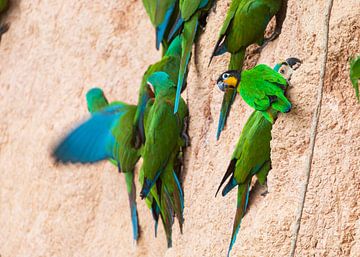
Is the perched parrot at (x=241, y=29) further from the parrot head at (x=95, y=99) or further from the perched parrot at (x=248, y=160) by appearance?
the parrot head at (x=95, y=99)

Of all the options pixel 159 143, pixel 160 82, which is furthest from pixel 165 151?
pixel 160 82

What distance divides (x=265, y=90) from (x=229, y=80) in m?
0.22

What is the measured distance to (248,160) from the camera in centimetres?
241

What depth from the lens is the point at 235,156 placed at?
2.45 m

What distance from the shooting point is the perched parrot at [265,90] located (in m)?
2.26

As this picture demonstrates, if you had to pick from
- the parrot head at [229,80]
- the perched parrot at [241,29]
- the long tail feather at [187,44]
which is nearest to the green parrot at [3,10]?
the long tail feather at [187,44]

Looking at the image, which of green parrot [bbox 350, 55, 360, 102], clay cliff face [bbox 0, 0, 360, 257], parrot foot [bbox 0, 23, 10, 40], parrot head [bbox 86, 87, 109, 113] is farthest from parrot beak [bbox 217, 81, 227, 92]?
parrot foot [bbox 0, 23, 10, 40]

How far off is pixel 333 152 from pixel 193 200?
0.68 meters

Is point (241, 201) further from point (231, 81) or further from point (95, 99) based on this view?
point (95, 99)

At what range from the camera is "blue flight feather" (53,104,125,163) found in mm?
3076

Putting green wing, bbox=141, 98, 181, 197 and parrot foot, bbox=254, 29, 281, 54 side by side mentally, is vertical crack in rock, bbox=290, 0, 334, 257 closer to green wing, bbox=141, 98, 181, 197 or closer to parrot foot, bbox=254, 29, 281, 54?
parrot foot, bbox=254, 29, 281, 54

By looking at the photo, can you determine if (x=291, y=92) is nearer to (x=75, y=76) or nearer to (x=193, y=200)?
(x=193, y=200)

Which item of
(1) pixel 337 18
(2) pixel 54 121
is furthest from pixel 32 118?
(1) pixel 337 18

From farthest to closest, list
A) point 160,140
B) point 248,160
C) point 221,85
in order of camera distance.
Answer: point 160,140
point 221,85
point 248,160
